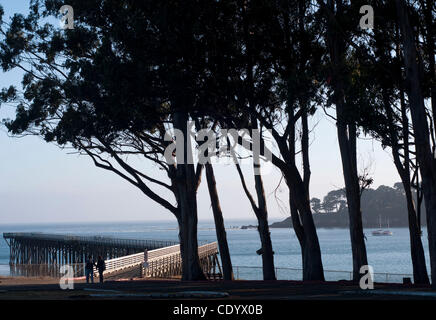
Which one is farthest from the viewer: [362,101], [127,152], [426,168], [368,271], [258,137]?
[127,152]

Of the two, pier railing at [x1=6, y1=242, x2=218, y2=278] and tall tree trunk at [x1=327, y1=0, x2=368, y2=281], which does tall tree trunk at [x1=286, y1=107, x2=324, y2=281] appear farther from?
pier railing at [x1=6, y1=242, x2=218, y2=278]

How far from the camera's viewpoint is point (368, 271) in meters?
18.8

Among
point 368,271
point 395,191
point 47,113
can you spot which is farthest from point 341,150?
point 395,191

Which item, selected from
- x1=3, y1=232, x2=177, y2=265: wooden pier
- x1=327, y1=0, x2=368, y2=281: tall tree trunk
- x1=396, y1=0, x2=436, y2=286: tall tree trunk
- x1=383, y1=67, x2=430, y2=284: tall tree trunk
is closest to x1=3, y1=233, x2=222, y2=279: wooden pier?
x1=3, y1=232, x2=177, y2=265: wooden pier

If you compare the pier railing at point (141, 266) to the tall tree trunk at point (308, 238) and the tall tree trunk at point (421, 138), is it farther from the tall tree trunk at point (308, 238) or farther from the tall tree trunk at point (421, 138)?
the tall tree trunk at point (421, 138)

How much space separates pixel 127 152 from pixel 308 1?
33.8ft

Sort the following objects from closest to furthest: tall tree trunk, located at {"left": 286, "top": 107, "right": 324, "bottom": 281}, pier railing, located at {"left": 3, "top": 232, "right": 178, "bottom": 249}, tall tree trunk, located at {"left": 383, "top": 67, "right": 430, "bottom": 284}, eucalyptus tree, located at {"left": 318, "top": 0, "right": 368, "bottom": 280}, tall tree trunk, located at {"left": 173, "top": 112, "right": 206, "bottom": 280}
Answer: eucalyptus tree, located at {"left": 318, "top": 0, "right": 368, "bottom": 280}
tall tree trunk, located at {"left": 286, "top": 107, "right": 324, "bottom": 281}
tall tree trunk, located at {"left": 383, "top": 67, "right": 430, "bottom": 284}
tall tree trunk, located at {"left": 173, "top": 112, "right": 206, "bottom": 280}
pier railing, located at {"left": 3, "top": 232, "right": 178, "bottom": 249}

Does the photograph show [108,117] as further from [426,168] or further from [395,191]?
[395,191]

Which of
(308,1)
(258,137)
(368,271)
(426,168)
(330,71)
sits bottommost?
(368,271)

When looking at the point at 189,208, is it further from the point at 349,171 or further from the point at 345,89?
the point at 345,89

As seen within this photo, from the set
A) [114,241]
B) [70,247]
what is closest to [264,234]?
[114,241]
